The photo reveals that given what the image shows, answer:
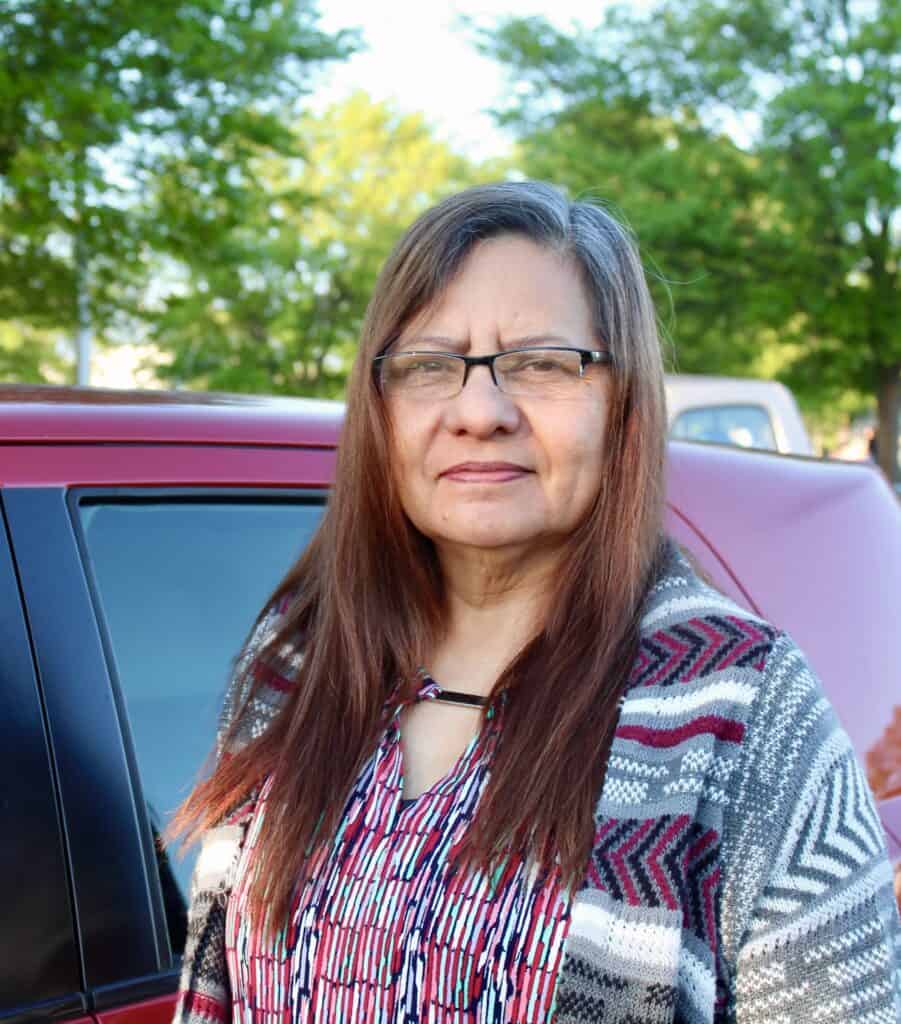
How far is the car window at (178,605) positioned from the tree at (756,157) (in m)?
15.1

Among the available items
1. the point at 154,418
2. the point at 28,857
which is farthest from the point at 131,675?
the point at 154,418

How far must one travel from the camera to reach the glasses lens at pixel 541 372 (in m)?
1.48

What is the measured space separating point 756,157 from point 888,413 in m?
4.56

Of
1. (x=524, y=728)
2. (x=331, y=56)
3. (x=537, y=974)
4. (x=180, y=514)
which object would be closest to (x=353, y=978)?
(x=537, y=974)

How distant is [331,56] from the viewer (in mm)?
9469

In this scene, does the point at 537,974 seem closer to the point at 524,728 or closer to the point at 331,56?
the point at 524,728

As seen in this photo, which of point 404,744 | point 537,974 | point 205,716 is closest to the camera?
point 537,974

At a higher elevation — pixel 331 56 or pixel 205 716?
pixel 331 56

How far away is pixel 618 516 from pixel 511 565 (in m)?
0.17

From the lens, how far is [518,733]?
142 centimetres

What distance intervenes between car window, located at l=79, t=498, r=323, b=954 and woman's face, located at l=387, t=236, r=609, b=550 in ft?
1.53

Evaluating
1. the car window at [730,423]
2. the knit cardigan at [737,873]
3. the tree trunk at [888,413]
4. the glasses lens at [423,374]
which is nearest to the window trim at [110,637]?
the glasses lens at [423,374]

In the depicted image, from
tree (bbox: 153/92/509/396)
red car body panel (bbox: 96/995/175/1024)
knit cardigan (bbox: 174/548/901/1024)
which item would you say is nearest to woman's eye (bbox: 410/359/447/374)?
knit cardigan (bbox: 174/548/901/1024)

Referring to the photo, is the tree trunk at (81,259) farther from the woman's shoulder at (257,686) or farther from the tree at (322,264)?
the woman's shoulder at (257,686)
